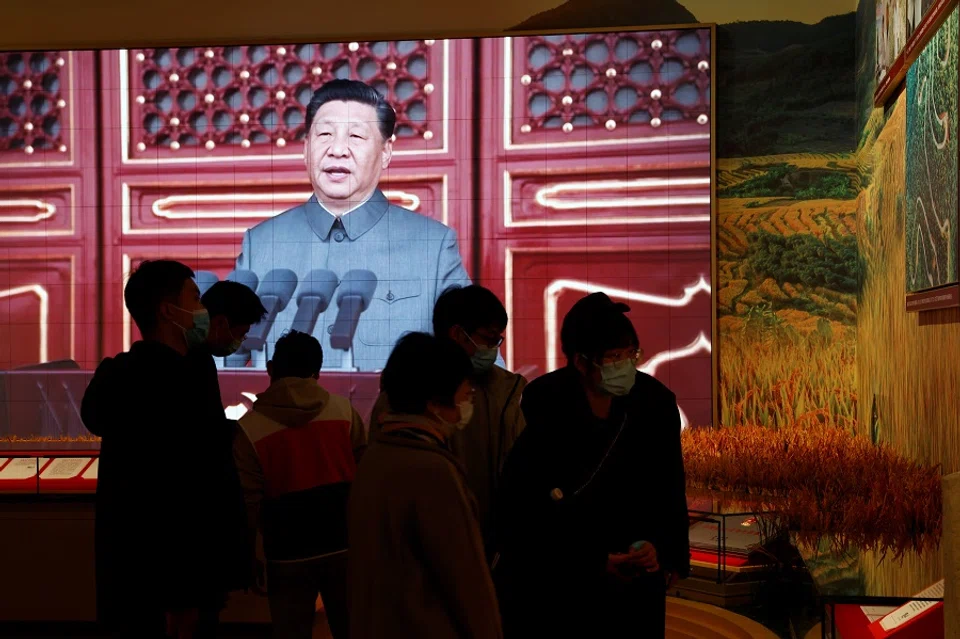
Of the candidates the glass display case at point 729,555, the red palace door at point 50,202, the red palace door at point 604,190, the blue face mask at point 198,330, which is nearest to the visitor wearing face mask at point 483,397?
the blue face mask at point 198,330

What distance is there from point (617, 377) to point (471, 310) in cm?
48

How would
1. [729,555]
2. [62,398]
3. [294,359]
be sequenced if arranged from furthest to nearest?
[62,398]
[729,555]
[294,359]

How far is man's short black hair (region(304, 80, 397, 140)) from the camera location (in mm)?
6395

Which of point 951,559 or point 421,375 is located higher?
point 421,375

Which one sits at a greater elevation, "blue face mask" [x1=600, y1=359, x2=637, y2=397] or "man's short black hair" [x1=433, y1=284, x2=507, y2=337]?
"man's short black hair" [x1=433, y1=284, x2=507, y2=337]

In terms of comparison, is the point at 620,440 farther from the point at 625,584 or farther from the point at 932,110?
the point at 932,110

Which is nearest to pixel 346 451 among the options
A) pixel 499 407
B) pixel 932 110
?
pixel 499 407

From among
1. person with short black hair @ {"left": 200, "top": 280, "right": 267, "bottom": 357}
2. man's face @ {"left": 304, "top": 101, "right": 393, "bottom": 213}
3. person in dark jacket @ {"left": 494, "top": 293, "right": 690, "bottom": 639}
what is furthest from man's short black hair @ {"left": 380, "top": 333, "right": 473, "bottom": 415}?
man's face @ {"left": 304, "top": 101, "right": 393, "bottom": 213}

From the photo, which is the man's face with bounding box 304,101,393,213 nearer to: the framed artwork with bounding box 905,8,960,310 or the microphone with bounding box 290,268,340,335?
the microphone with bounding box 290,268,340,335

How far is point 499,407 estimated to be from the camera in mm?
2730

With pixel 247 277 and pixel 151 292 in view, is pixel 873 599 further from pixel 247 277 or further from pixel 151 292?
pixel 247 277

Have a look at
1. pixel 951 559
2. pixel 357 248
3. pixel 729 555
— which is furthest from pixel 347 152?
pixel 951 559

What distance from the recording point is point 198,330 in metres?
2.66

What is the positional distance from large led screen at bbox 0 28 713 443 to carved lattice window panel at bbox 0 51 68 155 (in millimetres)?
13
